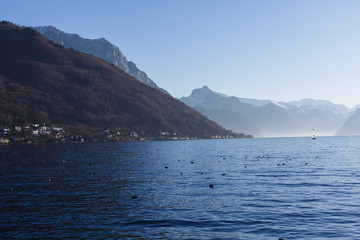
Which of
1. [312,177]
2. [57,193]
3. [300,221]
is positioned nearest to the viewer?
[300,221]

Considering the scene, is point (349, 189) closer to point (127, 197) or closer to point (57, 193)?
point (127, 197)

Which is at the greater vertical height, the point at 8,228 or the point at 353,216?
the point at 353,216

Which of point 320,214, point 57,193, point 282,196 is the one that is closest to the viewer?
point 320,214

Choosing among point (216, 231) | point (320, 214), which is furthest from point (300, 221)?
point (216, 231)

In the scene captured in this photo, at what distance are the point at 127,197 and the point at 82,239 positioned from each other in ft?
56.8

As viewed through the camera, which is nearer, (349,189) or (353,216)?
(353,216)

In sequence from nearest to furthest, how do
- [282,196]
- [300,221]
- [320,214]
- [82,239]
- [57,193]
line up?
[82,239], [300,221], [320,214], [282,196], [57,193]

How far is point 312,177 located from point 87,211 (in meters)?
46.4

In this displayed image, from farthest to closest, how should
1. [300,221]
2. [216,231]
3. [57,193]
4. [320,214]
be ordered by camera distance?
[57,193]
[320,214]
[300,221]
[216,231]

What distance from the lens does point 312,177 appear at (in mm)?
62250

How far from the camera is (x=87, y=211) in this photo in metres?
35.6

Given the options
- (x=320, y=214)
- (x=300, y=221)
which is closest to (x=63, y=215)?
(x=300, y=221)

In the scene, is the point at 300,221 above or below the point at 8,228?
above

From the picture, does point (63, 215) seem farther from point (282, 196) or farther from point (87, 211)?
point (282, 196)
